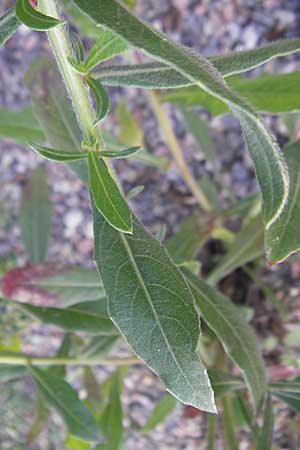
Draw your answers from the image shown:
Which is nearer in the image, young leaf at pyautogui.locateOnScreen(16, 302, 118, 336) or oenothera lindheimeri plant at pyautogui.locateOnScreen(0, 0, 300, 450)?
oenothera lindheimeri plant at pyautogui.locateOnScreen(0, 0, 300, 450)

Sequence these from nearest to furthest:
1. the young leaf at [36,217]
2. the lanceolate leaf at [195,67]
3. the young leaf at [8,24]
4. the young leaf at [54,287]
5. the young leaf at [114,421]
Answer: the lanceolate leaf at [195,67]
the young leaf at [8,24]
the young leaf at [54,287]
the young leaf at [114,421]
the young leaf at [36,217]

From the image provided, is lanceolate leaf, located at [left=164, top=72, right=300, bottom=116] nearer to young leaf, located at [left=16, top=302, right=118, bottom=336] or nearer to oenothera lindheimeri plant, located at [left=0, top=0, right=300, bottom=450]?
oenothera lindheimeri plant, located at [left=0, top=0, right=300, bottom=450]

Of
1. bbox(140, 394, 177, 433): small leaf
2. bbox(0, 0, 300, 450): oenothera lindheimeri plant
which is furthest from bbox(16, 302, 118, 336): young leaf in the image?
bbox(140, 394, 177, 433): small leaf

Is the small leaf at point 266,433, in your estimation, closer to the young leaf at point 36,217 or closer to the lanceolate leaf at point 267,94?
the lanceolate leaf at point 267,94

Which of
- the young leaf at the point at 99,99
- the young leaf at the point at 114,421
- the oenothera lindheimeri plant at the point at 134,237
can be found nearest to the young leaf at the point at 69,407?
the oenothera lindheimeri plant at the point at 134,237

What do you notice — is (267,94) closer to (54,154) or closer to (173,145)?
(54,154)

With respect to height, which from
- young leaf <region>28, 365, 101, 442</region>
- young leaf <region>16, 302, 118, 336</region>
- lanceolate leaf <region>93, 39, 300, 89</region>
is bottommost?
young leaf <region>28, 365, 101, 442</region>
